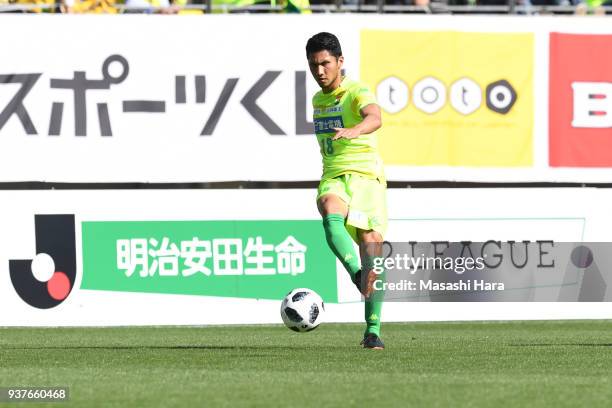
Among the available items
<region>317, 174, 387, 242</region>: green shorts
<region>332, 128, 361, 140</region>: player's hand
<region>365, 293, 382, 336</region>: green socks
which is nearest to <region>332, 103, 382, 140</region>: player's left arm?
<region>332, 128, 361, 140</region>: player's hand

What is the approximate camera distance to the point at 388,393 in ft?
23.5

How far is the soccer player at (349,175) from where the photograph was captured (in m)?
10.4

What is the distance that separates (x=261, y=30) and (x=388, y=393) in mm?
9104

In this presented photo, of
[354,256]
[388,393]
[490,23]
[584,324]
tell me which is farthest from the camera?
[490,23]

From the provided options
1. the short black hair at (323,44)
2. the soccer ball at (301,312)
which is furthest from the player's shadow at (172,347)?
the short black hair at (323,44)

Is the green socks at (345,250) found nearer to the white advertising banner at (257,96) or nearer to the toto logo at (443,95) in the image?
the white advertising banner at (257,96)

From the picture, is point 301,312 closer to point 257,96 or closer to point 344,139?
point 344,139

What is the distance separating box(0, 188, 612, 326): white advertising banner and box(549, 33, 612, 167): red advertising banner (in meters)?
1.43

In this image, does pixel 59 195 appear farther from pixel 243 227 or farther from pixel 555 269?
pixel 555 269

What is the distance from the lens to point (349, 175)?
10.7 meters

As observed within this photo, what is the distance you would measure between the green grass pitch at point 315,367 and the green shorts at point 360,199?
100 centimetres

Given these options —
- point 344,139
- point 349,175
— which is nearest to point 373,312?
point 349,175

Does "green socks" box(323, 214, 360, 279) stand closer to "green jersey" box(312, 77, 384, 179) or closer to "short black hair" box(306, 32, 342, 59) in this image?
"green jersey" box(312, 77, 384, 179)

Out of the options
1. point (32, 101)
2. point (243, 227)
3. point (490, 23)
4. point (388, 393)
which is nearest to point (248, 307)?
point (243, 227)
